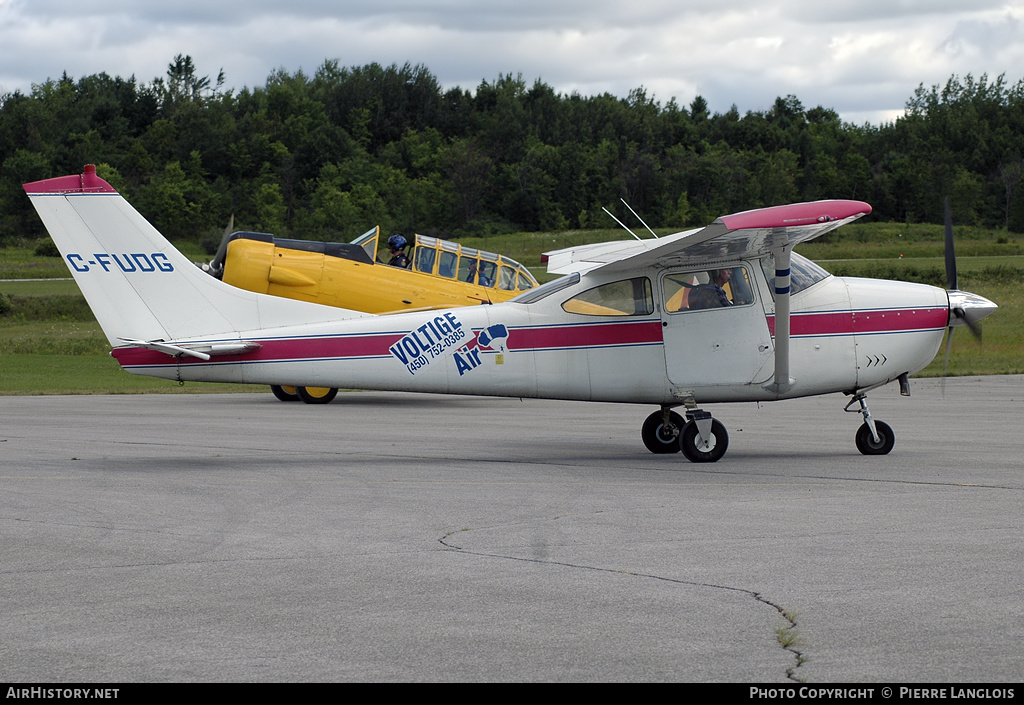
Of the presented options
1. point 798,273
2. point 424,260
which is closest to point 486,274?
point 424,260

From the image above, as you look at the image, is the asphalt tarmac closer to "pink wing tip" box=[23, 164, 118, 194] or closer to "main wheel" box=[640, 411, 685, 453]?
"main wheel" box=[640, 411, 685, 453]

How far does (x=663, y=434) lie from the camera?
526 inches

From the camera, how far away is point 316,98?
117500mm

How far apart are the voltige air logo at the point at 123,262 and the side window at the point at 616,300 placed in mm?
4554

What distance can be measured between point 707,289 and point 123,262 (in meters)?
6.48

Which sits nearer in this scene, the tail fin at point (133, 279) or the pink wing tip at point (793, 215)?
the pink wing tip at point (793, 215)

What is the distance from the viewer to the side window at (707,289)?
40.4 ft

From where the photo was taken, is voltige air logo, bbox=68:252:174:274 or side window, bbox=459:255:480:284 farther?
side window, bbox=459:255:480:284

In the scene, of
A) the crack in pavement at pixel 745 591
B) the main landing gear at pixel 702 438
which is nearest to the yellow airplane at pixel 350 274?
the main landing gear at pixel 702 438

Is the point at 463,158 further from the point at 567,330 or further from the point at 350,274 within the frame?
the point at 567,330

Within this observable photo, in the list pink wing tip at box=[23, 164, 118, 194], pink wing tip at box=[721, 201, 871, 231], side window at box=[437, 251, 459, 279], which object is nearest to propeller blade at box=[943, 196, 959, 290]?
pink wing tip at box=[721, 201, 871, 231]

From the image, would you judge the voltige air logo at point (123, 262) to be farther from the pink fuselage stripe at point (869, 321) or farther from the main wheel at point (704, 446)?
the pink fuselage stripe at point (869, 321)

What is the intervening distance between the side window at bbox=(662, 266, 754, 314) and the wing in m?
0.17

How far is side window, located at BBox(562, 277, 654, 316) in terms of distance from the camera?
1245 centimetres
